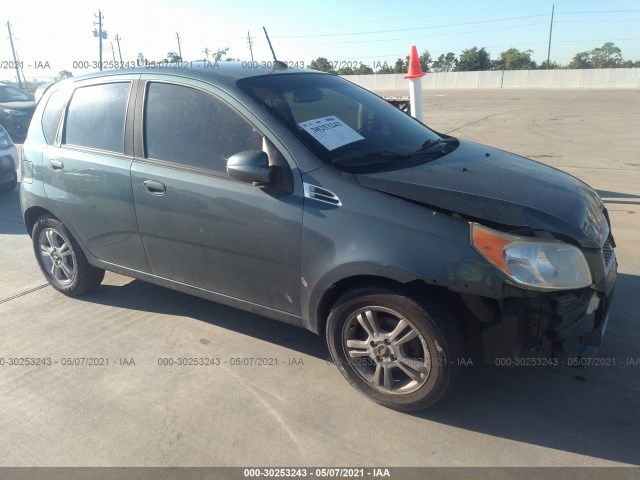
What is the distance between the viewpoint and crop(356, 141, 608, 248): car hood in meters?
2.48

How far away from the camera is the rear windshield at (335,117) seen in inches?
117

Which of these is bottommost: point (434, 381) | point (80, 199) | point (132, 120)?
point (434, 381)

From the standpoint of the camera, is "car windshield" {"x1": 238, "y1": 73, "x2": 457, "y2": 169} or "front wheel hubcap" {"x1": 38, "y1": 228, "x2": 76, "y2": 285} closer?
"car windshield" {"x1": 238, "y1": 73, "x2": 457, "y2": 169}

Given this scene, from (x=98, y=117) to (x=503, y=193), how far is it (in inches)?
112

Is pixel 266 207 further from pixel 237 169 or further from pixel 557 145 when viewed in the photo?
pixel 557 145

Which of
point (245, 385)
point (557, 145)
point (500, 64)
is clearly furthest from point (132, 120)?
point (500, 64)

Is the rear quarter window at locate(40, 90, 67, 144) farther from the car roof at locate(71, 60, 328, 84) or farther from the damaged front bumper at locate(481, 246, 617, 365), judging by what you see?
the damaged front bumper at locate(481, 246, 617, 365)

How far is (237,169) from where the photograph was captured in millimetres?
2771

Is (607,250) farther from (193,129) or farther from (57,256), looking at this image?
(57,256)

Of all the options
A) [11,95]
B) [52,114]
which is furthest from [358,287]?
[11,95]

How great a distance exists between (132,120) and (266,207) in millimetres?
1320

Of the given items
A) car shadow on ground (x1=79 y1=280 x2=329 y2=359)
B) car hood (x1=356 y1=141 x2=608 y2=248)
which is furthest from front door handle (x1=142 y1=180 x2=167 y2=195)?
car hood (x1=356 y1=141 x2=608 y2=248)

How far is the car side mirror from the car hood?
0.50 meters

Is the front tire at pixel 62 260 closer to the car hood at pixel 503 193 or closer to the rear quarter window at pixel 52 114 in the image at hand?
the rear quarter window at pixel 52 114
